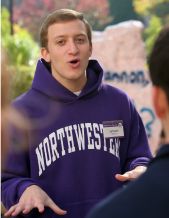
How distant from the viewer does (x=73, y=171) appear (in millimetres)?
2732

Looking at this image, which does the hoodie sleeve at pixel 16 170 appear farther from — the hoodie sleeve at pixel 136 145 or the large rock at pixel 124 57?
the large rock at pixel 124 57

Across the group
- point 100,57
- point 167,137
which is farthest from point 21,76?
A: point 167,137

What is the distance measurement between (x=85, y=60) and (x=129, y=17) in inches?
610

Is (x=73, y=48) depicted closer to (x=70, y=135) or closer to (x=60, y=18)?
(x=60, y=18)

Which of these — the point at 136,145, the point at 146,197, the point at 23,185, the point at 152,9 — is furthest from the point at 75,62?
the point at 152,9

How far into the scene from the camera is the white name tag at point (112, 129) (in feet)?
9.25

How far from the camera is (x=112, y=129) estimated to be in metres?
2.82

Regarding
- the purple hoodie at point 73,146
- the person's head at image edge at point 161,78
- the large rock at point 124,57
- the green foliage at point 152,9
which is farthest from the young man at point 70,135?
the green foliage at point 152,9

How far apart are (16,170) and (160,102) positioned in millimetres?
1251

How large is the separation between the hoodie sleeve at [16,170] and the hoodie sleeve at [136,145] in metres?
0.46

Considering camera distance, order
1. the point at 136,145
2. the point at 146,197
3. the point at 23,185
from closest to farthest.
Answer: the point at 146,197 < the point at 23,185 < the point at 136,145

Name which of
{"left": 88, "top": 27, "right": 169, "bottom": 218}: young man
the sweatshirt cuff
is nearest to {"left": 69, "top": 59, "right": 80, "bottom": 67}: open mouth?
the sweatshirt cuff

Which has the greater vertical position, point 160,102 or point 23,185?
point 160,102

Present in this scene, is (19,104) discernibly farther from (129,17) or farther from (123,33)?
(129,17)
